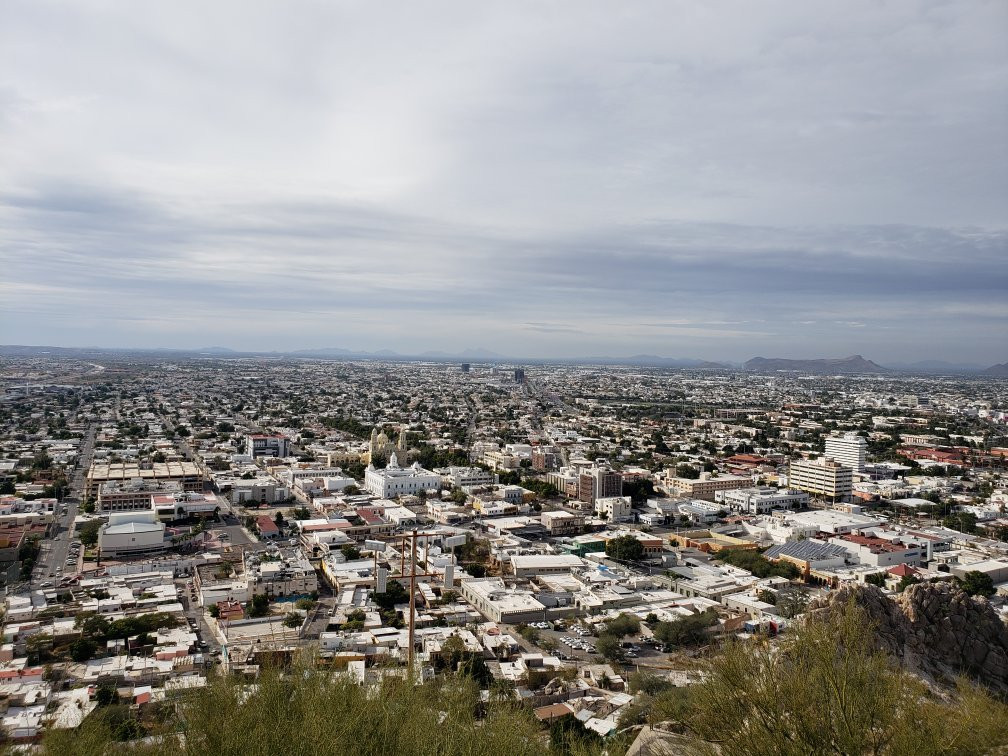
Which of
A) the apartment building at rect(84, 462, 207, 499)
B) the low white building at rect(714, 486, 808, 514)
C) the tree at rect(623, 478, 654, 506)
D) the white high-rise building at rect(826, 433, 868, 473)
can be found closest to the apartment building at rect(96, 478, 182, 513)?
A: the apartment building at rect(84, 462, 207, 499)

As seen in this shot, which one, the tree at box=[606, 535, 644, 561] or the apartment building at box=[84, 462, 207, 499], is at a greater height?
the apartment building at box=[84, 462, 207, 499]

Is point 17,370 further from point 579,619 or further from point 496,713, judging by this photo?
point 496,713

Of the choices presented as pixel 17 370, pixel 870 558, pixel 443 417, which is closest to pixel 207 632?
pixel 870 558

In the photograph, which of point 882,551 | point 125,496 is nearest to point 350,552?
point 125,496

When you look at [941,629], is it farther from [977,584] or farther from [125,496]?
[125,496]

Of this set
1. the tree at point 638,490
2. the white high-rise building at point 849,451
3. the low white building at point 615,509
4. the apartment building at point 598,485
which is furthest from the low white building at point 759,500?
the white high-rise building at point 849,451

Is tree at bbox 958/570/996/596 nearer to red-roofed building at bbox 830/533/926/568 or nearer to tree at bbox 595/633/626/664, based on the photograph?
red-roofed building at bbox 830/533/926/568

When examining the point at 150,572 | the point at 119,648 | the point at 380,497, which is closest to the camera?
the point at 119,648
